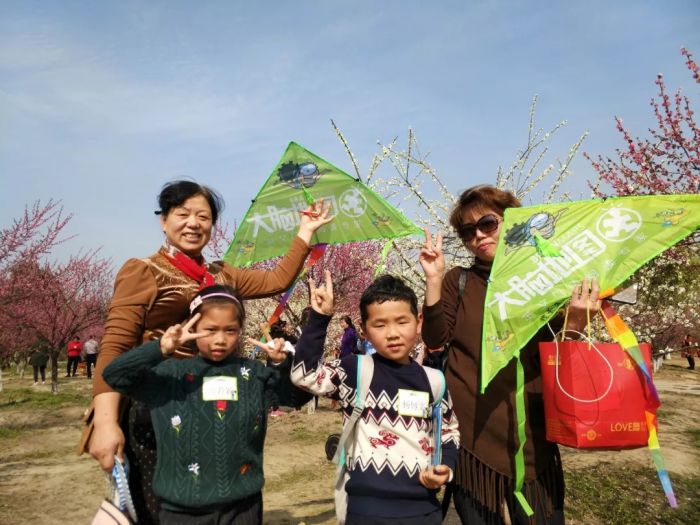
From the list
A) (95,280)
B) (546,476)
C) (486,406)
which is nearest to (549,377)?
(486,406)

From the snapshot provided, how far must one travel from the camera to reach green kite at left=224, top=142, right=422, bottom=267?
3.01 m

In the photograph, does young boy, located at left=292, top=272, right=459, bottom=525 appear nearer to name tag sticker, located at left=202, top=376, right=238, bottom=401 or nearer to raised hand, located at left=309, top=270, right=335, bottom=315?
raised hand, located at left=309, top=270, right=335, bottom=315

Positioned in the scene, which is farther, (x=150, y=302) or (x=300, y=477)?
(x=300, y=477)

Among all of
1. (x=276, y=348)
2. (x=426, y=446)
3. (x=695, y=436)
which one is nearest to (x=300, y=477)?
(x=426, y=446)

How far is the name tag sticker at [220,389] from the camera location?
210cm

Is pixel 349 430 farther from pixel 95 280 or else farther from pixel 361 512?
pixel 95 280

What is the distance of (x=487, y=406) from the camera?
223 cm

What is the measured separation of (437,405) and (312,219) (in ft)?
3.97

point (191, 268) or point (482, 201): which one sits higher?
point (482, 201)

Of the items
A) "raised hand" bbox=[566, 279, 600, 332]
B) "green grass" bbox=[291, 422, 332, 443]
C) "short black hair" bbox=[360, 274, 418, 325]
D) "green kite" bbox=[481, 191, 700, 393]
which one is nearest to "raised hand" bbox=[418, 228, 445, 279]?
"short black hair" bbox=[360, 274, 418, 325]

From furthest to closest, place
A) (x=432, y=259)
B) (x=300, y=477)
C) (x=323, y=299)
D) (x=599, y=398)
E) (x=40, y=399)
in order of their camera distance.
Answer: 1. (x=40, y=399)
2. (x=300, y=477)
3. (x=432, y=259)
4. (x=323, y=299)
5. (x=599, y=398)

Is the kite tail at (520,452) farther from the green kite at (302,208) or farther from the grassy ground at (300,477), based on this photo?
the grassy ground at (300,477)

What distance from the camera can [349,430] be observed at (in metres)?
2.11

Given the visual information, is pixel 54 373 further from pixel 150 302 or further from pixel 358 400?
pixel 358 400
